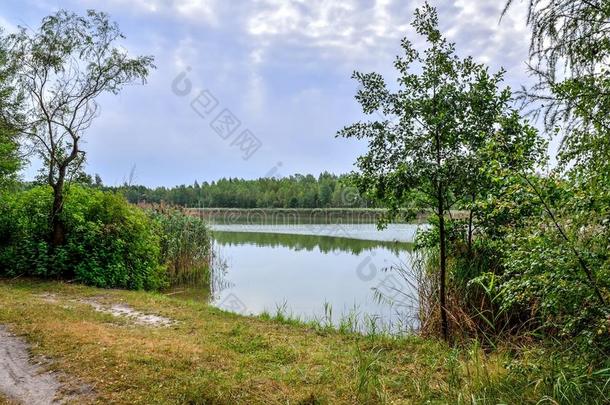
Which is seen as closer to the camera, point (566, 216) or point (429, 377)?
point (566, 216)

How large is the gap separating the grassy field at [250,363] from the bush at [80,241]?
274 cm

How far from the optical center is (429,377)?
3.54 m

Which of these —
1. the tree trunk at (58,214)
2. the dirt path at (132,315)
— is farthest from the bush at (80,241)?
the dirt path at (132,315)

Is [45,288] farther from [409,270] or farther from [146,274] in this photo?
[409,270]

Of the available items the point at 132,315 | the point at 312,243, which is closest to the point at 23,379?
the point at 132,315

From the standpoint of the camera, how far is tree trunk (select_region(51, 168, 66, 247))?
27.6 ft

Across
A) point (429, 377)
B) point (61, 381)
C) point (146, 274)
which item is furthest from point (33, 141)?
point (429, 377)

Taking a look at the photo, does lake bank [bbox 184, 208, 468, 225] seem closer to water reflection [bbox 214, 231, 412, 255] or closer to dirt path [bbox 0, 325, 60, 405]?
water reflection [bbox 214, 231, 412, 255]

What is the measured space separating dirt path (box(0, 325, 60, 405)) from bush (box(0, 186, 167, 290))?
173 inches

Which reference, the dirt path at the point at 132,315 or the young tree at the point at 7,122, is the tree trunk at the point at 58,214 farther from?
the dirt path at the point at 132,315

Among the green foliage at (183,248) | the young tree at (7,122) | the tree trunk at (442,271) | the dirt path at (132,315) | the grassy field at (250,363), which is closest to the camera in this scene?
the grassy field at (250,363)

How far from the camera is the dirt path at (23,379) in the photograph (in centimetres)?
319

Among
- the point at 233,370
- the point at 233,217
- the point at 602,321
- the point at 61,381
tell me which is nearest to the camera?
the point at 602,321

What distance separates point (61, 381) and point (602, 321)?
365 cm
